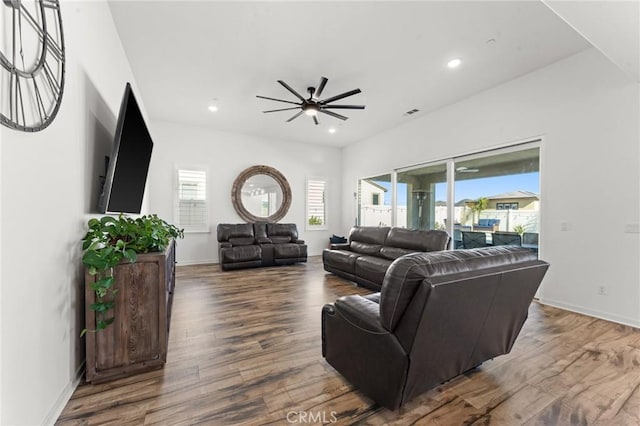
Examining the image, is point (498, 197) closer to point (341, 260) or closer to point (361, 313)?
point (341, 260)

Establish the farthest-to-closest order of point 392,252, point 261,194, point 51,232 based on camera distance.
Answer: point 261,194 → point 392,252 → point 51,232

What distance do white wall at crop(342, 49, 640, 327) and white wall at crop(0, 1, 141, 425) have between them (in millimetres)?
5022

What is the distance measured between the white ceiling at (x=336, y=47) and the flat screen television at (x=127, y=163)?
3.83ft

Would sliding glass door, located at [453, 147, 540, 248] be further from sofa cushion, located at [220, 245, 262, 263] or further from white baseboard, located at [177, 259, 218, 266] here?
white baseboard, located at [177, 259, 218, 266]

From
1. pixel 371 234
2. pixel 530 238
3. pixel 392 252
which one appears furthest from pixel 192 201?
pixel 530 238

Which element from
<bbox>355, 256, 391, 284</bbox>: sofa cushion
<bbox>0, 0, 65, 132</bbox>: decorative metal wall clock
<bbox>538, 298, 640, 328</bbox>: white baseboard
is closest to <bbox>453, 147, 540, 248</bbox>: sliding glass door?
<bbox>538, 298, 640, 328</bbox>: white baseboard

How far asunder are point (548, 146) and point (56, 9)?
5063mm

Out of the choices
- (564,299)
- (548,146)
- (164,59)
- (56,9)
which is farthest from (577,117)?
(164,59)

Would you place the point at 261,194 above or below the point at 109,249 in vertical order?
above

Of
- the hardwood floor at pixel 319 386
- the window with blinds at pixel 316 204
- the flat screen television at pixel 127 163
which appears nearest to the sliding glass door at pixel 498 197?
the hardwood floor at pixel 319 386

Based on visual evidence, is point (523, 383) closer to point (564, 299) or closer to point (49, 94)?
point (564, 299)

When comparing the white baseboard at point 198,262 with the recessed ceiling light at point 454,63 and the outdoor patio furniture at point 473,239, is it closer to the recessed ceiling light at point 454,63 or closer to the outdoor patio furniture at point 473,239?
the outdoor patio furniture at point 473,239

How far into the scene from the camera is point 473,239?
181 inches

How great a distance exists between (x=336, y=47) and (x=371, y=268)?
3.00m
